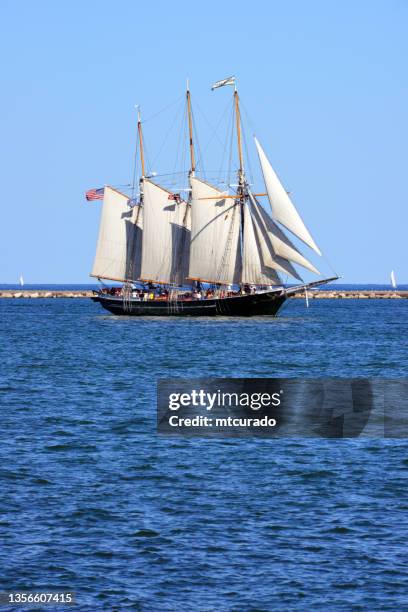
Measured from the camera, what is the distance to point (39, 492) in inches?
923

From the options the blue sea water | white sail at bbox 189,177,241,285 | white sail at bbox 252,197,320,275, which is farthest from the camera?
→ white sail at bbox 189,177,241,285

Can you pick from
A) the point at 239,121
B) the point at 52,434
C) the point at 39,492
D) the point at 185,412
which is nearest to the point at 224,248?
the point at 239,121

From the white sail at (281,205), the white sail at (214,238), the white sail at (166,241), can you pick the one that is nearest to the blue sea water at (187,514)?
the white sail at (281,205)

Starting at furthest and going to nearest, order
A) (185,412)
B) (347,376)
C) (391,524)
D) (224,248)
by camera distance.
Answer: (224,248) < (347,376) < (185,412) < (391,524)

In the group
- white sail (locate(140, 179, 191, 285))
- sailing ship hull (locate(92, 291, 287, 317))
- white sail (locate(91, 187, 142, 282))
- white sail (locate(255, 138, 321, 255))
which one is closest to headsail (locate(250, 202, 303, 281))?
white sail (locate(255, 138, 321, 255))

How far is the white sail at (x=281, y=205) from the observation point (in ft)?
295

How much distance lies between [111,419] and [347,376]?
68.1ft

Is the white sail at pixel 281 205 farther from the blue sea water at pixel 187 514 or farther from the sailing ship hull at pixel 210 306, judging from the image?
the blue sea water at pixel 187 514

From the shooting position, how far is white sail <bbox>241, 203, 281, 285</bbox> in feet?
315

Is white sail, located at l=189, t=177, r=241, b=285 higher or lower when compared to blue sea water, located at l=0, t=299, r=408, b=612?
higher

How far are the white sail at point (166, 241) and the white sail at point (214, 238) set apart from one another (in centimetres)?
451

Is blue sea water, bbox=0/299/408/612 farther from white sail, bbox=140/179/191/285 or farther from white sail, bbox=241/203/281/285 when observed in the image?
white sail, bbox=140/179/191/285

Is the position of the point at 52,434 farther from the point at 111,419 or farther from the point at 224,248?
the point at 224,248

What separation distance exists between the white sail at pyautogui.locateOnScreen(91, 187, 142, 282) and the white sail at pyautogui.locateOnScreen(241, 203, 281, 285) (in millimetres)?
14828
